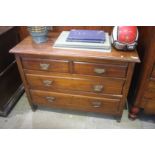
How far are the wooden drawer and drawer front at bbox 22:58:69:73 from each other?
280 millimetres

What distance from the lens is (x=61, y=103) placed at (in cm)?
145

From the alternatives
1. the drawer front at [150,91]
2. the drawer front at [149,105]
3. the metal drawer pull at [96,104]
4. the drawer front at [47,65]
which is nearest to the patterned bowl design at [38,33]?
the drawer front at [47,65]

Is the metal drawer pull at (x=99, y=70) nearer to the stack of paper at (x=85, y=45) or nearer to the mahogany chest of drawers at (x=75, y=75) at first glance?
the mahogany chest of drawers at (x=75, y=75)

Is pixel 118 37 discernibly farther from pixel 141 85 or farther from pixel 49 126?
pixel 49 126

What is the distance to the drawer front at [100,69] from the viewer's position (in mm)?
1096

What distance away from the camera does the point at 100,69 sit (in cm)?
112

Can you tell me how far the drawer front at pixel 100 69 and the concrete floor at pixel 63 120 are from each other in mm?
615

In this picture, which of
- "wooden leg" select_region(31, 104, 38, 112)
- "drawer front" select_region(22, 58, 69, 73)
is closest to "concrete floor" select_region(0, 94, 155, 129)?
"wooden leg" select_region(31, 104, 38, 112)

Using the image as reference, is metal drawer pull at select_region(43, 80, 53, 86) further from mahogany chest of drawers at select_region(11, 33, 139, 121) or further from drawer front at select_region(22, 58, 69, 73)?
drawer front at select_region(22, 58, 69, 73)

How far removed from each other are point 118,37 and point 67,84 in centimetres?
57

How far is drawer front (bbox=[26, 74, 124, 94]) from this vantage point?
120cm

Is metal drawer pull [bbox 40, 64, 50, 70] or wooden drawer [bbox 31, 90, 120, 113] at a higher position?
metal drawer pull [bbox 40, 64, 50, 70]

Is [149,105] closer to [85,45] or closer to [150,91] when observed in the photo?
[150,91]

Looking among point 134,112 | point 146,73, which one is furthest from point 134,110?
point 146,73
